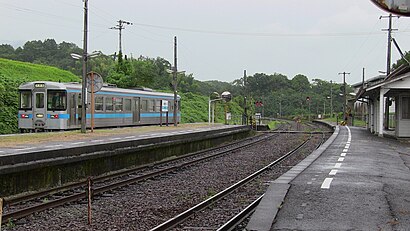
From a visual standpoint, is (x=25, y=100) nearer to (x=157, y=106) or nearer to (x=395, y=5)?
(x=157, y=106)

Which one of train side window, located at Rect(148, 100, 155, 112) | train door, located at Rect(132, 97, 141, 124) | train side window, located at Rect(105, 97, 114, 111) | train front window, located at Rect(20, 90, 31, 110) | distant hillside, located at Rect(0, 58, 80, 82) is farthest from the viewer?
distant hillside, located at Rect(0, 58, 80, 82)

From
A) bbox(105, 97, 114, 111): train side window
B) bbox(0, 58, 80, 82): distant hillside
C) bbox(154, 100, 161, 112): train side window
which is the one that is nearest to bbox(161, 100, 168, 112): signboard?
bbox(154, 100, 161, 112): train side window

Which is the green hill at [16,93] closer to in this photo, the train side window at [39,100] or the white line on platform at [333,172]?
the train side window at [39,100]

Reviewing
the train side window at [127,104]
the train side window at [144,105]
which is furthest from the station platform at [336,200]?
the train side window at [144,105]

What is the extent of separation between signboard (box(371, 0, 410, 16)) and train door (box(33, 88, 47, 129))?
21.1m

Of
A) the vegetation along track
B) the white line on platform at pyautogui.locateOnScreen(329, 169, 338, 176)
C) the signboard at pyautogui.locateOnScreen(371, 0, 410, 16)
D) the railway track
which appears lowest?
the vegetation along track

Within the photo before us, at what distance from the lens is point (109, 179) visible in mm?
13258

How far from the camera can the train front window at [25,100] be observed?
24.1 meters

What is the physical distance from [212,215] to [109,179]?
5087 millimetres

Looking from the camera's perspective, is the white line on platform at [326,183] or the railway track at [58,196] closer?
the railway track at [58,196]

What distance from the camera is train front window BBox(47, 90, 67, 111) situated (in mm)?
23594

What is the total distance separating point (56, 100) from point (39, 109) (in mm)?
935

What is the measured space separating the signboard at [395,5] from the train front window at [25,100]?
71.5ft

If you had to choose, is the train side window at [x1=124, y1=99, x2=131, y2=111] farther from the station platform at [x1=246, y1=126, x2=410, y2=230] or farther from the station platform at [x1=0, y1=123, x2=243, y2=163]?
the station platform at [x1=246, y1=126, x2=410, y2=230]
